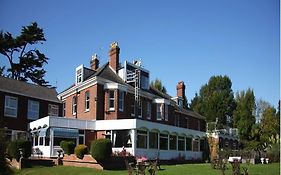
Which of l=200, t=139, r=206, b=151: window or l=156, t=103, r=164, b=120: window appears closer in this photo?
l=156, t=103, r=164, b=120: window

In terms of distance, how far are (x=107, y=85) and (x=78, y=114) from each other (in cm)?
440

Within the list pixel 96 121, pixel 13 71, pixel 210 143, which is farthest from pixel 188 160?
pixel 13 71

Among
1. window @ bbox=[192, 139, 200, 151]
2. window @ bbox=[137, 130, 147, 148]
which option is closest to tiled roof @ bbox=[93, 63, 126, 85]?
window @ bbox=[137, 130, 147, 148]

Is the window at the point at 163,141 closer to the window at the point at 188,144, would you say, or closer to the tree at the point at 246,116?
the window at the point at 188,144

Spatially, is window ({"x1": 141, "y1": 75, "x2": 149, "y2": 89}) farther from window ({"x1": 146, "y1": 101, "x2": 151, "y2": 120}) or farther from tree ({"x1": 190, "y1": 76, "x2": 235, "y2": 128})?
tree ({"x1": 190, "y1": 76, "x2": 235, "y2": 128})

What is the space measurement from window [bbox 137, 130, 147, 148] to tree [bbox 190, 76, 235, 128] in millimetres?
37447

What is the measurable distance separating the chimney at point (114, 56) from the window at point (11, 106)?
10738 millimetres

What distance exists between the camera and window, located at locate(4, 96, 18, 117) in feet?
114

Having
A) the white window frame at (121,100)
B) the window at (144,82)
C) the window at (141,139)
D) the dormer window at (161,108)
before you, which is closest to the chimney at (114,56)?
the window at (144,82)

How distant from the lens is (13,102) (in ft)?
116

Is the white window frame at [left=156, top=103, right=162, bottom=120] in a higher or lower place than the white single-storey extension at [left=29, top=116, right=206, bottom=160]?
higher

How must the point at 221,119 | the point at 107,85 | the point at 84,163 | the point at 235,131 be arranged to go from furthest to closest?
the point at 221,119, the point at 235,131, the point at 107,85, the point at 84,163

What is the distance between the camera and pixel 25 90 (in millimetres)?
36938

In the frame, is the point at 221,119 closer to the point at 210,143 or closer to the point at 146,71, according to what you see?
the point at 210,143
